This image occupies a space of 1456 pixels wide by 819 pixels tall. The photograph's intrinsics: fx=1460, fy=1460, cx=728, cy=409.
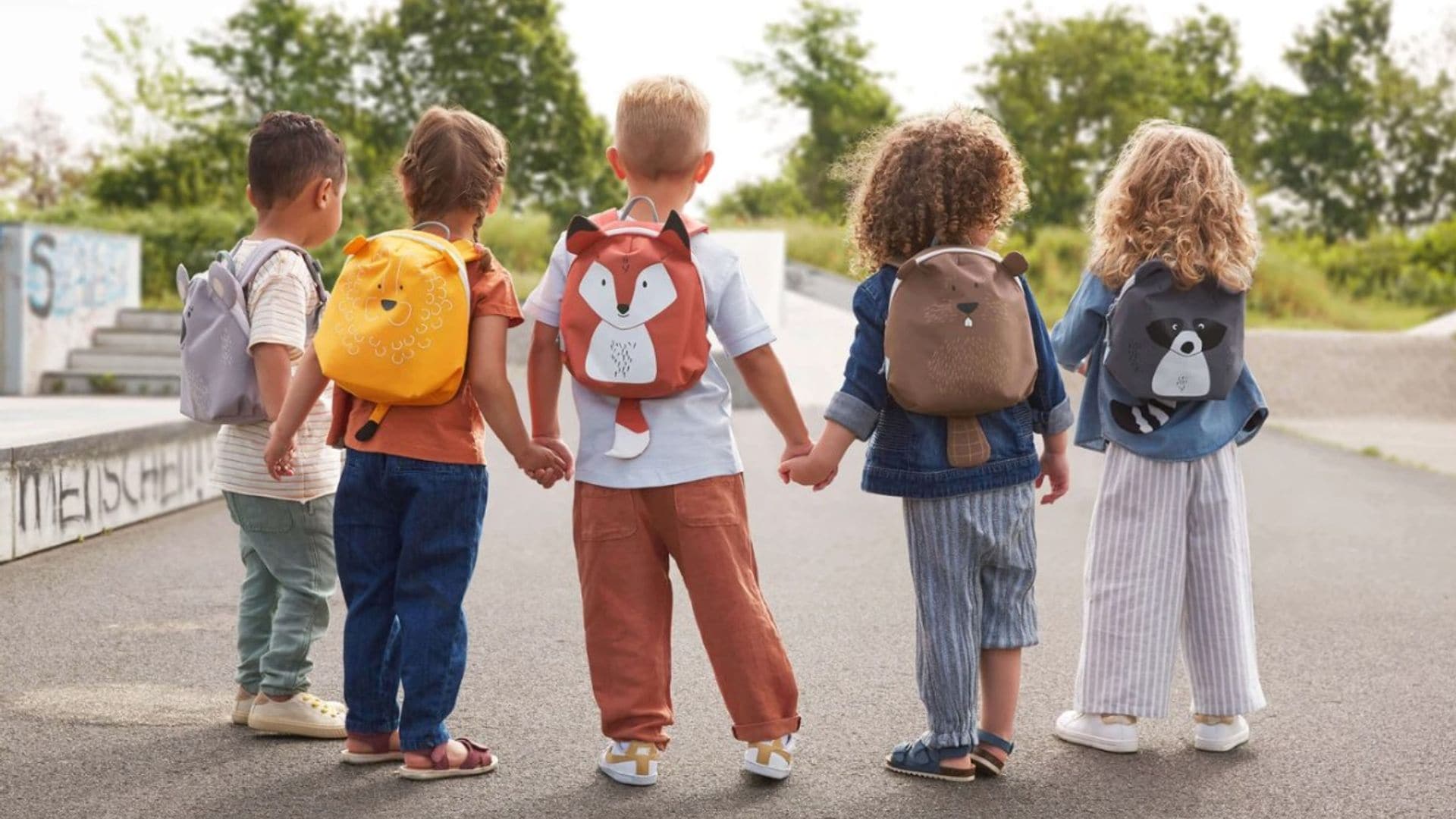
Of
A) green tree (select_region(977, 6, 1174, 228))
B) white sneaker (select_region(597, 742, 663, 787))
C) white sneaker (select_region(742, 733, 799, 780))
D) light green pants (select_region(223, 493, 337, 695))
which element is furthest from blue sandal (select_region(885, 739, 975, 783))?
green tree (select_region(977, 6, 1174, 228))

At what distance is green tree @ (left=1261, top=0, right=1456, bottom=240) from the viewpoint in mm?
50781

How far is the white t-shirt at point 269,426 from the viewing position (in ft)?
12.3

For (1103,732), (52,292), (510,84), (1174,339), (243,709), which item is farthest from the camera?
(510,84)

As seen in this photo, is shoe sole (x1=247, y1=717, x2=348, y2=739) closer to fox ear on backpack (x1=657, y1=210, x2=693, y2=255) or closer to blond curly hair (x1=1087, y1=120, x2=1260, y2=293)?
fox ear on backpack (x1=657, y1=210, x2=693, y2=255)

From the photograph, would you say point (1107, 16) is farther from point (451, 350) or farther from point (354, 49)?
point (451, 350)

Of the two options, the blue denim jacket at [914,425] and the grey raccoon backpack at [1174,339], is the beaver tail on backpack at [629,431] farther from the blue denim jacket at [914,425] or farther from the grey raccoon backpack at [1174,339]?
the grey raccoon backpack at [1174,339]

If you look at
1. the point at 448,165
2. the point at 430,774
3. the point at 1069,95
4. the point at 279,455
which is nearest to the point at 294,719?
the point at 430,774

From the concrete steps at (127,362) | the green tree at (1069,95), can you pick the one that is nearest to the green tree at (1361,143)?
the green tree at (1069,95)

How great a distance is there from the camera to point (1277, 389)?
17.7m

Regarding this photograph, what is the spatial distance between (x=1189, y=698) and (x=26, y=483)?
499 cm

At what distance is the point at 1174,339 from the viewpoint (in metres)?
3.78

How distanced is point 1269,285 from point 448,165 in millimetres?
30947

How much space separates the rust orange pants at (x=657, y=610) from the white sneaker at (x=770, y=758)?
36 millimetres

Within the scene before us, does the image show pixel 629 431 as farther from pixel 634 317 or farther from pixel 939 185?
pixel 939 185
